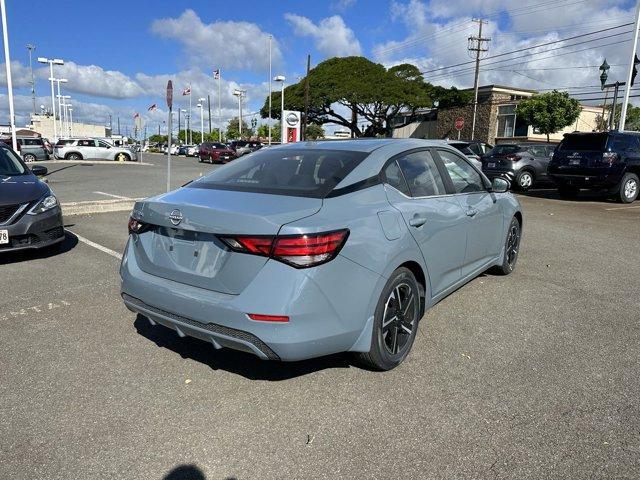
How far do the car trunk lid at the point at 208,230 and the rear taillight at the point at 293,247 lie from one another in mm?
34

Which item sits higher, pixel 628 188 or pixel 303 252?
pixel 303 252

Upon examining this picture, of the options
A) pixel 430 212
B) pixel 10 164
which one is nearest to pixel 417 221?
pixel 430 212

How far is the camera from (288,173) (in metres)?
3.61

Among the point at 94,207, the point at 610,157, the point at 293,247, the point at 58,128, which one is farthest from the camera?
the point at 58,128

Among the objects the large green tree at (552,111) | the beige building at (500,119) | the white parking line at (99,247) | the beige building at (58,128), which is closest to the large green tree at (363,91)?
the beige building at (500,119)

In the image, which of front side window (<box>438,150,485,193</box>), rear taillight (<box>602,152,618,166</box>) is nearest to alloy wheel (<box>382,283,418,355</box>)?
front side window (<box>438,150,485,193</box>)

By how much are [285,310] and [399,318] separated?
1054mm

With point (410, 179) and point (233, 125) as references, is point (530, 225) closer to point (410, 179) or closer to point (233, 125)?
point (410, 179)

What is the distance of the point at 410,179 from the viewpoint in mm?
3740

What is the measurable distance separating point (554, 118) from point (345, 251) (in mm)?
40877

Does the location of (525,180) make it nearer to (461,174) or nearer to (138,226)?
(461,174)

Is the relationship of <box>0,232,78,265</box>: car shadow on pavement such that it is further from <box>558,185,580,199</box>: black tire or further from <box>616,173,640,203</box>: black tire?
<box>558,185,580,199</box>: black tire

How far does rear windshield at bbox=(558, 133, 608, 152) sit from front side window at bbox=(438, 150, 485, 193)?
1000 centimetres

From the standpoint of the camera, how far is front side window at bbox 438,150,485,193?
4.38 metres
